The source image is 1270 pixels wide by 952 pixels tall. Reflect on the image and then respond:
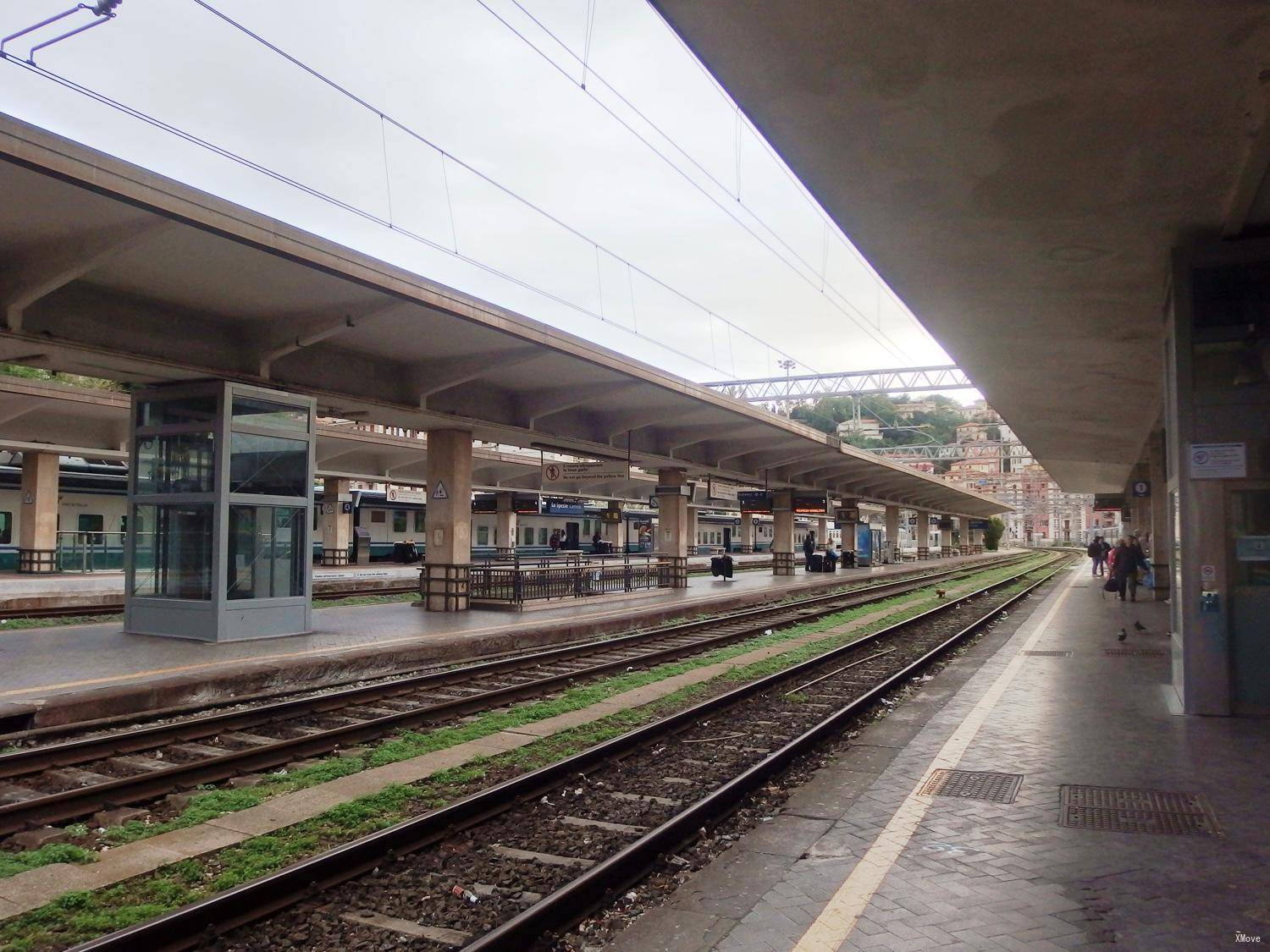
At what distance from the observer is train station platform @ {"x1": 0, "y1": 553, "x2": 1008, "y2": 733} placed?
9.41 meters

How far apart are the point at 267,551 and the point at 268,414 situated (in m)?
2.01

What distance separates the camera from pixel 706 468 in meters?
28.7

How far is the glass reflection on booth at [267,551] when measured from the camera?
13188 mm

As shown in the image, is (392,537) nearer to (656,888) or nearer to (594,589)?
(594,589)

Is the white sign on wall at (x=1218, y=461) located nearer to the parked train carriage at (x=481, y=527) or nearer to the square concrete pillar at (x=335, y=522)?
the parked train carriage at (x=481, y=527)

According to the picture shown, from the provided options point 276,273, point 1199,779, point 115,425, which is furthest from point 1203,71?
point 115,425

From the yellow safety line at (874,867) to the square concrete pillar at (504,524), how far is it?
3256cm

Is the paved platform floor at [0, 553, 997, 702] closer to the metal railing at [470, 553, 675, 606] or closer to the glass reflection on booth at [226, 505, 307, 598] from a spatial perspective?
the metal railing at [470, 553, 675, 606]

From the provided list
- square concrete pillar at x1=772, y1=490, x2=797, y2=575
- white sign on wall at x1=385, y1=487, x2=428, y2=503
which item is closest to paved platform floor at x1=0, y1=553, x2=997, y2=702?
square concrete pillar at x1=772, y1=490, x2=797, y2=575

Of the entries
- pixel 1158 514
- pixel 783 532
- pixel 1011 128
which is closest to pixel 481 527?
pixel 783 532

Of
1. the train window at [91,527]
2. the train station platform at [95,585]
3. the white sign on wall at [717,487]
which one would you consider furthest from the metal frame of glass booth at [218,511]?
the train window at [91,527]

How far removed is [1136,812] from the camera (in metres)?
5.71

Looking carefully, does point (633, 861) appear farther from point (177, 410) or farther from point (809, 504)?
point (809, 504)

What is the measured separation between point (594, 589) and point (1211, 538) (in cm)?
1683
